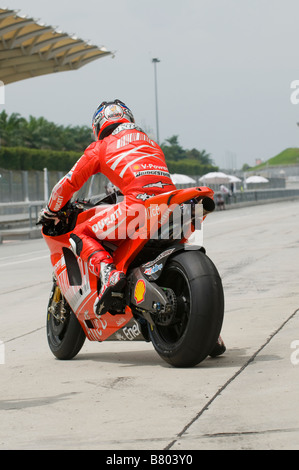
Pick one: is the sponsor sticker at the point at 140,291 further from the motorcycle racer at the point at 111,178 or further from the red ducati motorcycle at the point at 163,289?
the motorcycle racer at the point at 111,178

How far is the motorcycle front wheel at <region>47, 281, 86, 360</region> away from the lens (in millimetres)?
6840

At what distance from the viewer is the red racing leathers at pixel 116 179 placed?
20.3 feet

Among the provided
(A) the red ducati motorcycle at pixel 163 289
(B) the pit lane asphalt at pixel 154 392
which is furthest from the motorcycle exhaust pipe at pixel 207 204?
(B) the pit lane asphalt at pixel 154 392

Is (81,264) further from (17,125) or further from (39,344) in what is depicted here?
(17,125)

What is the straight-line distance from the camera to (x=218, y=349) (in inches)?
247

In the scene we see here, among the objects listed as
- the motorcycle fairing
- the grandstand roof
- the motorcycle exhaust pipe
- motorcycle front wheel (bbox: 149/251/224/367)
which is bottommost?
motorcycle front wheel (bbox: 149/251/224/367)

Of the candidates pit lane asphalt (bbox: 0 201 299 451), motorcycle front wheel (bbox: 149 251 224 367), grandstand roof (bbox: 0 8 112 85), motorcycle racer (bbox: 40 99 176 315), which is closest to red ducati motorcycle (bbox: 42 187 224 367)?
motorcycle front wheel (bbox: 149 251 224 367)

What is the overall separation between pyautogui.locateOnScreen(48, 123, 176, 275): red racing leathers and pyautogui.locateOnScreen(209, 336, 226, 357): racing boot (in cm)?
90

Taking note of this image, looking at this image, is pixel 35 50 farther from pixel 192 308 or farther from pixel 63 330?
pixel 192 308

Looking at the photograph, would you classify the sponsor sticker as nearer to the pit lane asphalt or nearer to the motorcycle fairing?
the motorcycle fairing

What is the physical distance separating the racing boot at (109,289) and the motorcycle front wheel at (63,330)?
2.11 feet

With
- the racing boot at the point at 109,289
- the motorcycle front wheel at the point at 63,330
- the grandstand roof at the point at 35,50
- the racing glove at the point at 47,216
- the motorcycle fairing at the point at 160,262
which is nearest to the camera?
the motorcycle fairing at the point at 160,262

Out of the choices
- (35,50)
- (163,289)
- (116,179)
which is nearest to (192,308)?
(163,289)
